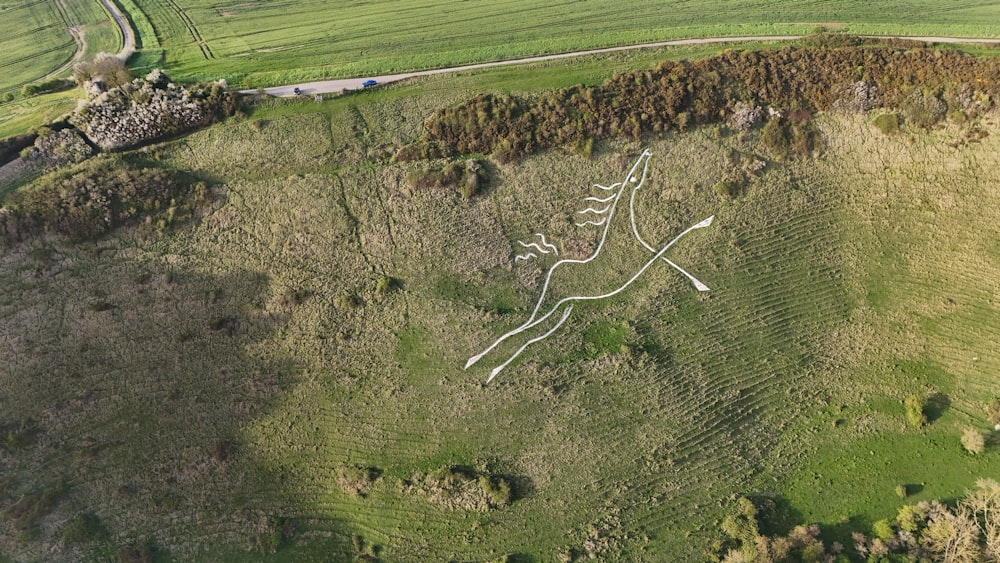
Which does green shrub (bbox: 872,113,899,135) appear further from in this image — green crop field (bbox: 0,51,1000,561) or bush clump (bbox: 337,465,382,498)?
bush clump (bbox: 337,465,382,498)

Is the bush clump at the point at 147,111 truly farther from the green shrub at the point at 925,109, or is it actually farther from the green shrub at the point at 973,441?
the green shrub at the point at 973,441

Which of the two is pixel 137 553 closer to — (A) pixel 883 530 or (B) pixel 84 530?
(B) pixel 84 530

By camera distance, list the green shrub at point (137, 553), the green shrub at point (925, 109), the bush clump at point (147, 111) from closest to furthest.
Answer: the green shrub at point (137, 553)
the bush clump at point (147, 111)
the green shrub at point (925, 109)

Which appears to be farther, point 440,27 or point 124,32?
point 124,32

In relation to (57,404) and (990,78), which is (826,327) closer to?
(990,78)

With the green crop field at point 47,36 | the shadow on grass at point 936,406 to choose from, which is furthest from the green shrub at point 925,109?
the green crop field at point 47,36

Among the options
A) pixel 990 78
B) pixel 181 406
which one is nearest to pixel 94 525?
pixel 181 406

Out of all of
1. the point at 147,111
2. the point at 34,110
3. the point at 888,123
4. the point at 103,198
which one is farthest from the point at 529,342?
the point at 34,110
